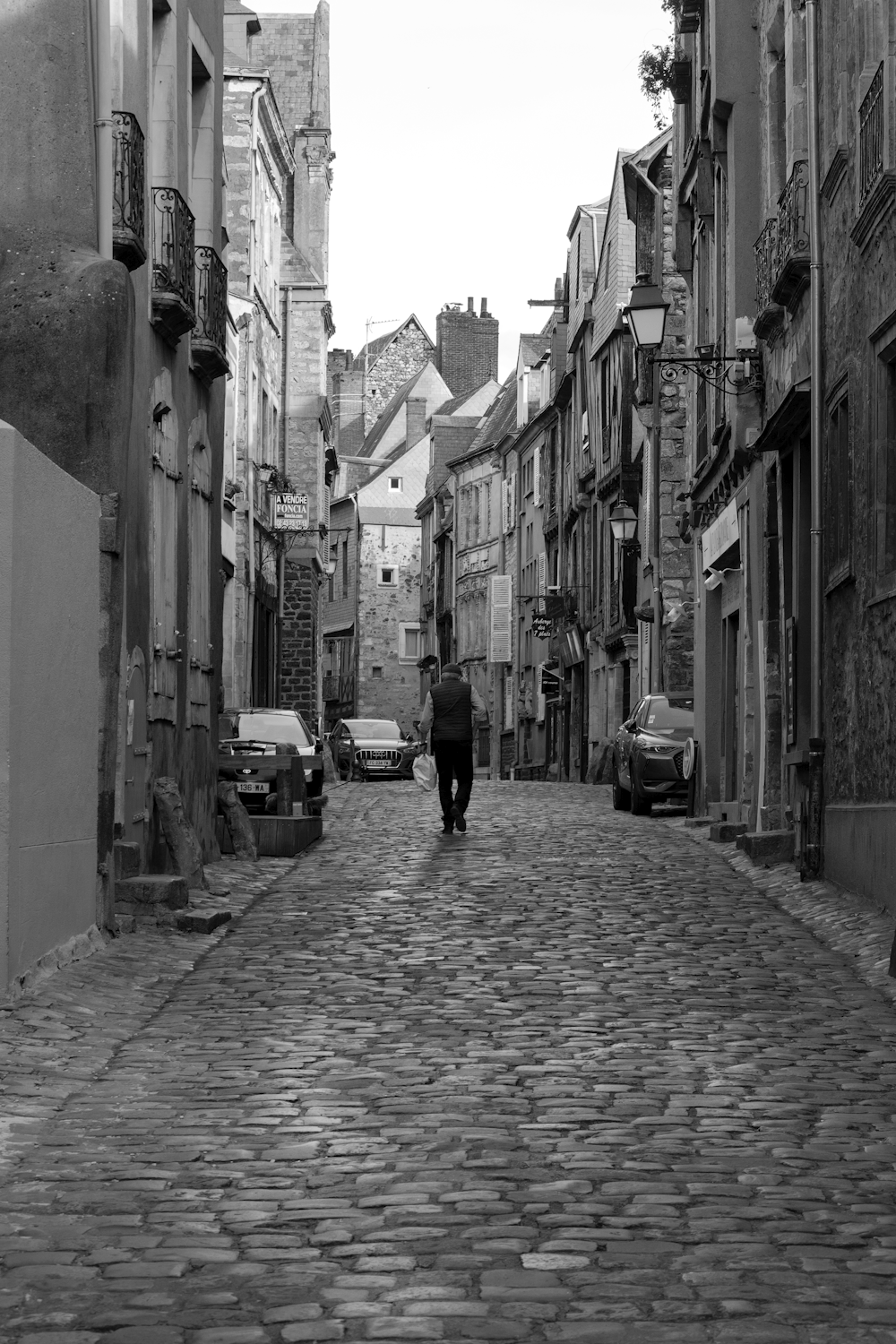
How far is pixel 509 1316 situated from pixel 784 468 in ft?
47.9

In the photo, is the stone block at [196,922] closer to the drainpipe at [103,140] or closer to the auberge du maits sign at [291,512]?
the drainpipe at [103,140]

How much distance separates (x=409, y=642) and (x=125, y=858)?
72760 mm

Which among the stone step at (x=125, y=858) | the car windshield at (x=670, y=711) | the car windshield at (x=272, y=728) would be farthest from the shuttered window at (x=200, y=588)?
the car windshield at (x=670, y=711)

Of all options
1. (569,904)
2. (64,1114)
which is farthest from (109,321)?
(64,1114)

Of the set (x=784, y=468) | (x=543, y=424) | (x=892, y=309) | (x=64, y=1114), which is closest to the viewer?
(x=64, y=1114)

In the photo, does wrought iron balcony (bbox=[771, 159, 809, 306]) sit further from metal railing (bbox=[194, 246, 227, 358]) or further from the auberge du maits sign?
the auberge du maits sign

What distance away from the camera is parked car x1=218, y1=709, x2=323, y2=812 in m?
22.8

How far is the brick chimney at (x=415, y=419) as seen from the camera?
86.2 metres

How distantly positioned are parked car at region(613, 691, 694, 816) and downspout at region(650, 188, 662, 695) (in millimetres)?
5692

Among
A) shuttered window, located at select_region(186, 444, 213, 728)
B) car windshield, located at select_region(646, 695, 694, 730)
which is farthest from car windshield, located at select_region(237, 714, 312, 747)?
shuttered window, located at select_region(186, 444, 213, 728)

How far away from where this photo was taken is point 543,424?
57.8m

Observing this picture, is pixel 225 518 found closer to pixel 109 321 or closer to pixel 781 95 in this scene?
pixel 781 95

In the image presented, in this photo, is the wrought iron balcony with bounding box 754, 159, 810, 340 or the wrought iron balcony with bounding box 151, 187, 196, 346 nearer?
the wrought iron balcony with bounding box 151, 187, 196, 346

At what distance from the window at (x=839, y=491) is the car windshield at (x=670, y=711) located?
34.5ft
